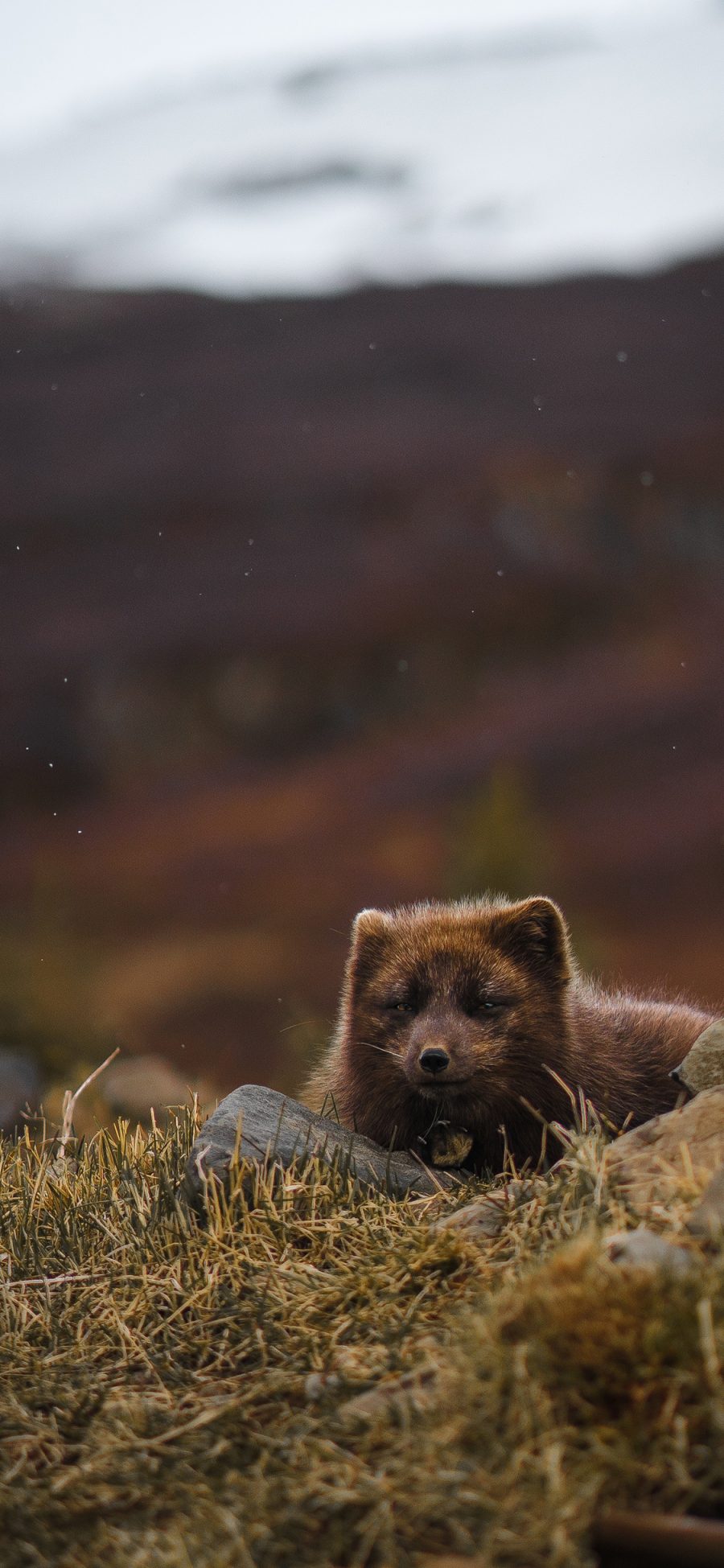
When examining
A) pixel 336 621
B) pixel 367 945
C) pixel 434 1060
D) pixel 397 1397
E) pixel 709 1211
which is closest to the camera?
pixel 397 1397

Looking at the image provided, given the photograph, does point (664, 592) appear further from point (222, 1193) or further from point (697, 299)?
point (222, 1193)

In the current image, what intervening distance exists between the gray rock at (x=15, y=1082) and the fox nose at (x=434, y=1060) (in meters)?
9.78

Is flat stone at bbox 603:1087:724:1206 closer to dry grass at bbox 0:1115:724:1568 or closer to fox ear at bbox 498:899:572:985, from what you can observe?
dry grass at bbox 0:1115:724:1568

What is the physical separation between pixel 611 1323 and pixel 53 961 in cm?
1511

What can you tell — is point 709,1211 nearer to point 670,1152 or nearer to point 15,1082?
point 670,1152

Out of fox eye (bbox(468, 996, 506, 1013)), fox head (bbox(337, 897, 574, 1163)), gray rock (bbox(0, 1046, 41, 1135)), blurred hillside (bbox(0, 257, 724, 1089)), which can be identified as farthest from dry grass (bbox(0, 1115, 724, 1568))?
blurred hillside (bbox(0, 257, 724, 1089))

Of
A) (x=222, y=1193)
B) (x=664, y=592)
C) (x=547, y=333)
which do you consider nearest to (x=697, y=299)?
(x=547, y=333)

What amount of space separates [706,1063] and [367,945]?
1.72m

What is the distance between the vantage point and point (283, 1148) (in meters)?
5.09

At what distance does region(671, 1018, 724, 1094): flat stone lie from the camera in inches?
197

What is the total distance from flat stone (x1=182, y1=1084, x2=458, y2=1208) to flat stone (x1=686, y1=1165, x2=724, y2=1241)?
4.33 feet

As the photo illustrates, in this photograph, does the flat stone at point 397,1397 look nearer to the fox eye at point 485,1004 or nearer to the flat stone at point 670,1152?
the flat stone at point 670,1152

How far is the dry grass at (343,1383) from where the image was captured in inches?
120

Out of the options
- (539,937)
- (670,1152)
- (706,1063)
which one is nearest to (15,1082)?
(539,937)
